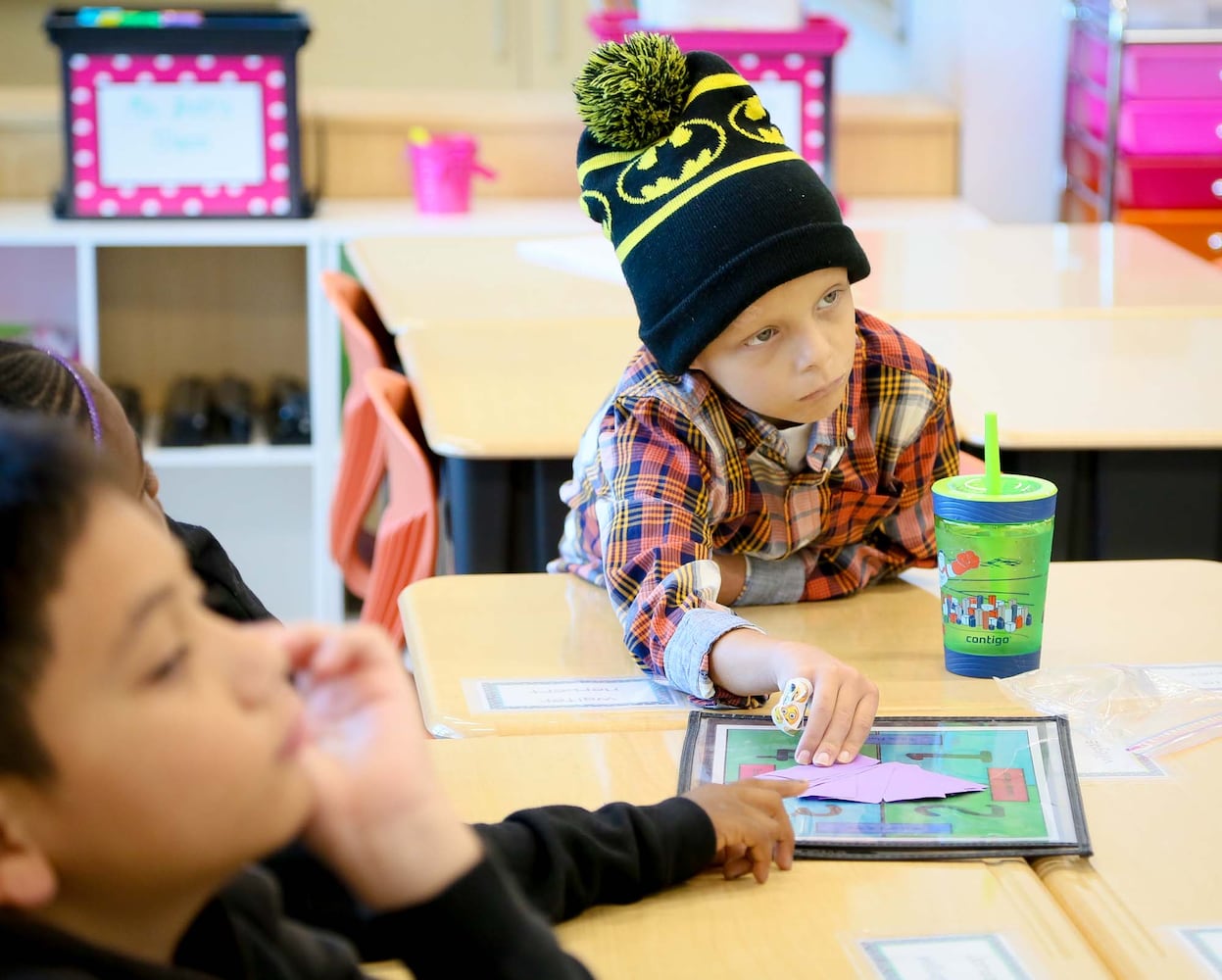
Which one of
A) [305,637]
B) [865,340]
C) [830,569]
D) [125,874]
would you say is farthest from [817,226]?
[125,874]

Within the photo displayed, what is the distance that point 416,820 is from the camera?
715 millimetres

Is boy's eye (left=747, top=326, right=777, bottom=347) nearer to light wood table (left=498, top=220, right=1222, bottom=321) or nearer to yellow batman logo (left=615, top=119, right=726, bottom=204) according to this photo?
yellow batman logo (left=615, top=119, right=726, bottom=204)

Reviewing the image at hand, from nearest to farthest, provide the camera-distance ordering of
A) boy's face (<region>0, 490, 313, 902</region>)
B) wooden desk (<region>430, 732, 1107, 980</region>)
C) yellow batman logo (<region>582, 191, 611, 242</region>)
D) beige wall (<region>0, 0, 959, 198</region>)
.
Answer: boy's face (<region>0, 490, 313, 902</region>)
wooden desk (<region>430, 732, 1107, 980</region>)
yellow batman logo (<region>582, 191, 611, 242</region>)
beige wall (<region>0, 0, 959, 198</region>)

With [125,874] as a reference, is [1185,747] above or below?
below

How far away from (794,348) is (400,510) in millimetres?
987

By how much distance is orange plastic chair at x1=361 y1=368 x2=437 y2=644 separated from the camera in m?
2.20

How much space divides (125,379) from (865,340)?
104 inches

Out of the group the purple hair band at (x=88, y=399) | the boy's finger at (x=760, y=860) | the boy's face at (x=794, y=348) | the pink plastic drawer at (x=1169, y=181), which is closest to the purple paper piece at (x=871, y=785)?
the boy's finger at (x=760, y=860)

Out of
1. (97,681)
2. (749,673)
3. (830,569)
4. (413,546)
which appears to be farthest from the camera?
(413,546)

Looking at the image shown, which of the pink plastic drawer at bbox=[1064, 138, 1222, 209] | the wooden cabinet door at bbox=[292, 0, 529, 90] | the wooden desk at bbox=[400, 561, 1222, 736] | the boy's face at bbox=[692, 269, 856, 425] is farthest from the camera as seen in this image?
the wooden cabinet door at bbox=[292, 0, 529, 90]

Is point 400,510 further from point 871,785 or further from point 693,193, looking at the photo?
point 871,785

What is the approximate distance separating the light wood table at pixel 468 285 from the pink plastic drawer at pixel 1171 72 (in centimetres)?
140

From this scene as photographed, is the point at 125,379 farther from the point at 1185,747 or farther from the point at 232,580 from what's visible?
the point at 1185,747

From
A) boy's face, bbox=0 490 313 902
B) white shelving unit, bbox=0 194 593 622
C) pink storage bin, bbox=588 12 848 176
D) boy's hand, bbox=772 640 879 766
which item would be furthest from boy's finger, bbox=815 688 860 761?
pink storage bin, bbox=588 12 848 176
